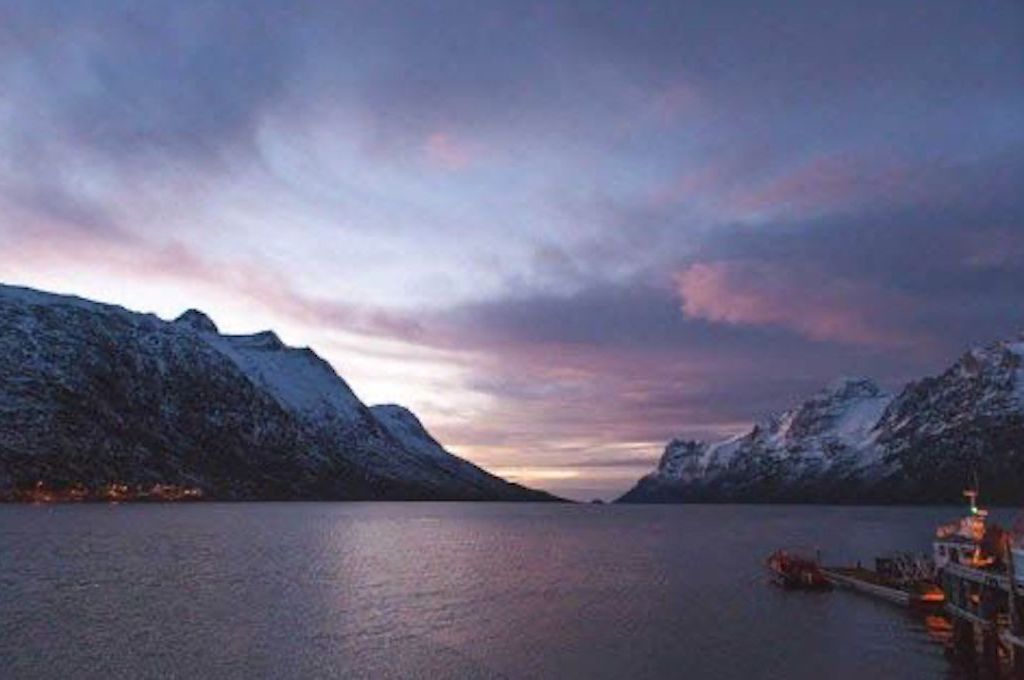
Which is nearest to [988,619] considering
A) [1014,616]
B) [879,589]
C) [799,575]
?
[1014,616]

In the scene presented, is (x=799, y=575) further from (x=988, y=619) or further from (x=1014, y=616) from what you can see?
(x=1014, y=616)

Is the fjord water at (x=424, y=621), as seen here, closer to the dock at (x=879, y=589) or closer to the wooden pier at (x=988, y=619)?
the dock at (x=879, y=589)

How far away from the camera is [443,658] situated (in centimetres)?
6391

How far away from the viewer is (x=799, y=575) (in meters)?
102

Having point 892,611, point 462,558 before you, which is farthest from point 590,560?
point 892,611

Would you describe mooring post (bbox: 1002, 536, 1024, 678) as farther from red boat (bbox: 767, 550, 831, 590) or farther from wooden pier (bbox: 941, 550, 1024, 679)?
red boat (bbox: 767, 550, 831, 590)

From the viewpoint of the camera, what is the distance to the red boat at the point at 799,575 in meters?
101

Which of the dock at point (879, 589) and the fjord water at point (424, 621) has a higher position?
the dock at point (879, 589)

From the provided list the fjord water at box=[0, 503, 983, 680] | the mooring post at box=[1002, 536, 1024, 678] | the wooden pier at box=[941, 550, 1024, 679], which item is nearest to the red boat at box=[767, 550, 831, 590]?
the fjord water at box=[0, 503, 983, 680]

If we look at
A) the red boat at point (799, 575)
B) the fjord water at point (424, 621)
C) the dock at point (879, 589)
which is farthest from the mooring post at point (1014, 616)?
the red boat at point (799, 575)

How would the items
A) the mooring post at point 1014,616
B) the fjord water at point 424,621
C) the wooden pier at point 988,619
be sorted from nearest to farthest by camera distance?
1. the mooring post at point 1014,616
2. the wooden pier at point 988,619
3. the fjord water at point 424,621

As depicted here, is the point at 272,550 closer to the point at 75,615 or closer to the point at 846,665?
the point at 75,615

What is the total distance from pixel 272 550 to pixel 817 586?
8847 cm

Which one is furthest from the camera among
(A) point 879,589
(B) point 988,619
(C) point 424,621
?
(A) point 879,589
